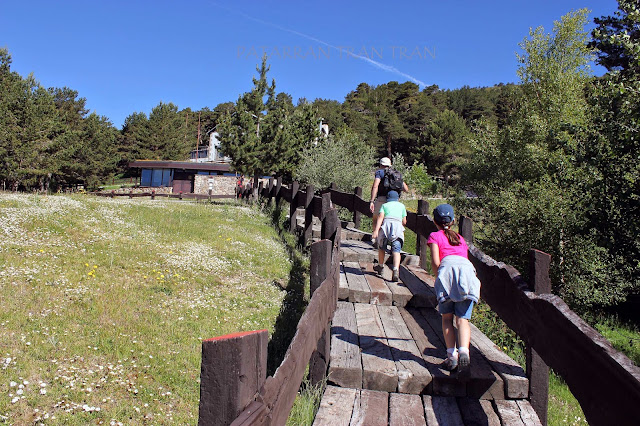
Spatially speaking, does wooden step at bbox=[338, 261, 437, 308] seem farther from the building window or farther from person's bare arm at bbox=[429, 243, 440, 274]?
the building window

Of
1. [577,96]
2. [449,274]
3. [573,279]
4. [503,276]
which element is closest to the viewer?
[503,276]

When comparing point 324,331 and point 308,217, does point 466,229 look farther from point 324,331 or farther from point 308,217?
point 308,217

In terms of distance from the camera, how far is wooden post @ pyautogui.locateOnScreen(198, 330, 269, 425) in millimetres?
1584

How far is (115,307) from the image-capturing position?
572 cm

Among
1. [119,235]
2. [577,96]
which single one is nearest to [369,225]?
[119,235]

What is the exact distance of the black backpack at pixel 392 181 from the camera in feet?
26.4

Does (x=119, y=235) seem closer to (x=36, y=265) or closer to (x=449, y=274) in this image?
(x=36, y=265)

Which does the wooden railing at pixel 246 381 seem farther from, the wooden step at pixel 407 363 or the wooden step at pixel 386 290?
the wooden step at pixel 386 290

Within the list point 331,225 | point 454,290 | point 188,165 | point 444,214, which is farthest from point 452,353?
point 188,165

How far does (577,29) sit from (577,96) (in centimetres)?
505

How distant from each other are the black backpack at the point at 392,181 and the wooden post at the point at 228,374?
655cm

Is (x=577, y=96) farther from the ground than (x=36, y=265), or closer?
farther from the ground

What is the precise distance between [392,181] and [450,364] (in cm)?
479

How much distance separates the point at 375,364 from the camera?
11.8 ft
